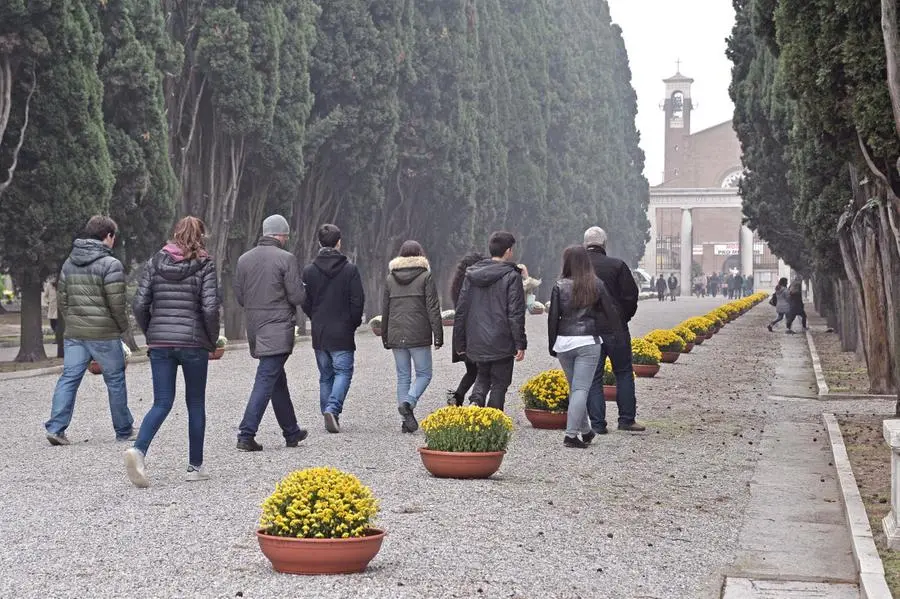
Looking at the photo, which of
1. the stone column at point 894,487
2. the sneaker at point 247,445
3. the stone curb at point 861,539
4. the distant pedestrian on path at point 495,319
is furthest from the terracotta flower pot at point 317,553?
the distant pedestrian on path at point 495,319

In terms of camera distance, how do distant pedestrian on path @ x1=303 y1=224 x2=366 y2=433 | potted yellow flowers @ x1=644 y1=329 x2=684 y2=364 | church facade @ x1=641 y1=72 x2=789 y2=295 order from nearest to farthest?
distant pedestrian on path @ x1=303 y1=224 x2=366 y2=433 → potted yellow flowers @ x1=644 y1=329 x2=684 y2=364 → church facade @ x1=641 y1=72 x2=789 y2=295

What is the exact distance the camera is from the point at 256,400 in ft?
37.9

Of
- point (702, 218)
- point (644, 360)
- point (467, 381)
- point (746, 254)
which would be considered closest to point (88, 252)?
point (467, 381)

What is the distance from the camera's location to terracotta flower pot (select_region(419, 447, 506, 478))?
1010 cm

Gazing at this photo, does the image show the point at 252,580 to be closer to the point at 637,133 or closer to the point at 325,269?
the point at 325,269

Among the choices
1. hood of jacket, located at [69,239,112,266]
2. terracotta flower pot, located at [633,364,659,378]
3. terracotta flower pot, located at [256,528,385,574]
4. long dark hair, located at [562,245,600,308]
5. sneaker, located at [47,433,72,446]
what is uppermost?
hood of jacket, located at [69,239,112,266]

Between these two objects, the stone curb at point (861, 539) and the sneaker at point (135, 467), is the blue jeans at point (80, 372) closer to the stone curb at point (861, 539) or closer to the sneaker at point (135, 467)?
the sneaker at point (135, 467)

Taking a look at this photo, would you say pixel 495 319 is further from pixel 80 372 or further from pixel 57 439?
pixel 57 439

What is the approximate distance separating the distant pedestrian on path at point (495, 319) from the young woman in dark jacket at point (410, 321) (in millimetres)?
809

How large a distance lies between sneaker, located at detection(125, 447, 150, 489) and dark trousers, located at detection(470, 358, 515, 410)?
3.41 meters

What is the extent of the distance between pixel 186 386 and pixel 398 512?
1870 millimetres

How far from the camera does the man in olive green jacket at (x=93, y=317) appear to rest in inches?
470

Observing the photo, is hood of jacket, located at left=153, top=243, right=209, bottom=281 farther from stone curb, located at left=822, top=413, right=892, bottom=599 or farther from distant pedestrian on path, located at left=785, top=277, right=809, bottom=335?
distant pedestrian on path, located at left=785, top=277, right=809, bottom=335

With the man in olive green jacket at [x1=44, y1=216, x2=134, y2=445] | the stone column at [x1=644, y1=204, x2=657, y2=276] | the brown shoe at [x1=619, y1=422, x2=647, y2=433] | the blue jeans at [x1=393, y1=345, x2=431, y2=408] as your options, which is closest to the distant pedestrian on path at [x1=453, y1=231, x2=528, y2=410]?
the blue jeans at [x1=393, y1=345, x2=431, y2=408]
